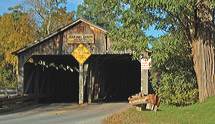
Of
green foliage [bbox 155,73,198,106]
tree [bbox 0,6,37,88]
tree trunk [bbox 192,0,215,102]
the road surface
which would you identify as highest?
tree [bbox 0,6,37,88]

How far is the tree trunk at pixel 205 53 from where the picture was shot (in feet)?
76.6

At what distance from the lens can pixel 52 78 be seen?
46.3m

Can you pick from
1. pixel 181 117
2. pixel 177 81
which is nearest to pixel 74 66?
pixel 177 81

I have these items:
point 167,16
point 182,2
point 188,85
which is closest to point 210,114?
point 182,2

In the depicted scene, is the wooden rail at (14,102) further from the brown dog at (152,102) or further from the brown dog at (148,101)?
the brown dog at (152,102)

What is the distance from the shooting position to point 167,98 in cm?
2722

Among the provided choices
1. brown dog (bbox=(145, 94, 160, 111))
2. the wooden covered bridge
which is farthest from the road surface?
the wooden covered bridge

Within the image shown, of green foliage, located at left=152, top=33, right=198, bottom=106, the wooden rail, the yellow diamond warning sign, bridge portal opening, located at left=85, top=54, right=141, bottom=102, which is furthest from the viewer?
bridge portal opening, located at left=85, top=54, right=141, bottom=102

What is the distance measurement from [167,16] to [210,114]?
5533 millimetres

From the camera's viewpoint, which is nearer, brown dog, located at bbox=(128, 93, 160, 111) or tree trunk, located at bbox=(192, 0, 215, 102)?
tree trunk, located at bbox=(192, 0, 215, 102)

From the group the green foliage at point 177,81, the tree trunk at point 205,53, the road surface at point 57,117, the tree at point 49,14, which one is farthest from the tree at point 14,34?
the tree trunk at point 205,53

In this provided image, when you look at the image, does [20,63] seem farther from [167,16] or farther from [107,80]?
[167,16]

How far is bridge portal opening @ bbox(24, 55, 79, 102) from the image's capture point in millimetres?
40406

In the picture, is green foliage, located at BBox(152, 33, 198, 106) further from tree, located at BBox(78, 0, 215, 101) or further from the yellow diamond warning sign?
the yellow diamond warning sign
